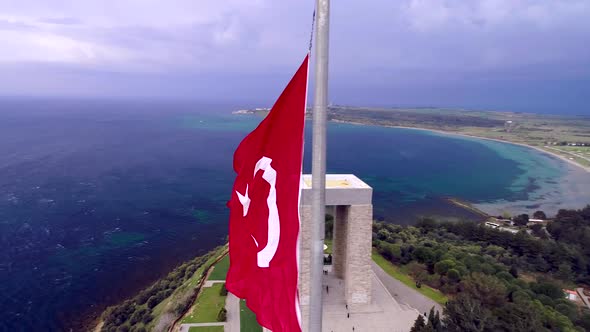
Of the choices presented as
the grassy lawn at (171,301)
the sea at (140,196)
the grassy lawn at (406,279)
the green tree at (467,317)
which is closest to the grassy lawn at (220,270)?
the grassy lawn at (171,301)

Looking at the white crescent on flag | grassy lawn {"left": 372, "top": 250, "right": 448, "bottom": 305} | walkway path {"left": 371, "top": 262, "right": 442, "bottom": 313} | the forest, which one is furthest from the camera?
grassy lawn {"left": 372, "top": 250, "right": 448, "bottom": 305}

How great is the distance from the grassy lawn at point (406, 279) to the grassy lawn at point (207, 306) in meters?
12.8

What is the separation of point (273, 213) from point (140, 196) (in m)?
58.8

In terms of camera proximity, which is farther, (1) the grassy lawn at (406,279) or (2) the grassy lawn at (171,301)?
(1) the grassy lawn at (406,279)

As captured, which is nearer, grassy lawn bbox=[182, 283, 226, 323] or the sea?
grassy lawn bbox=[182, 283, 226, 323]

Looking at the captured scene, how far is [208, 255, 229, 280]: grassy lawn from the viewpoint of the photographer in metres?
28.4

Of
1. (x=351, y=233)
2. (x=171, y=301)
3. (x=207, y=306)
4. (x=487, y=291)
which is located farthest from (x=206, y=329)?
(x=487, y=291)

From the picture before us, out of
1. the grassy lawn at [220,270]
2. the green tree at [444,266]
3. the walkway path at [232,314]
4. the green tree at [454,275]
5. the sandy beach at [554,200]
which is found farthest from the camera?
the sandy beach at [554,200]

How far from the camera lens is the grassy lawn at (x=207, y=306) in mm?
22797

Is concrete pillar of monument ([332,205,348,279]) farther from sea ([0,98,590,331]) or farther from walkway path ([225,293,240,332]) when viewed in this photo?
sea ([0,98,590,331])

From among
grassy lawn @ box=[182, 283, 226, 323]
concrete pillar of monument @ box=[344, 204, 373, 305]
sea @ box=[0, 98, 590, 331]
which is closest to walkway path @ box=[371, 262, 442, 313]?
concrete pillar of monument @ box=[344, 204, 373, 305]

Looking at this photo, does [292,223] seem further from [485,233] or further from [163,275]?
[485,233]

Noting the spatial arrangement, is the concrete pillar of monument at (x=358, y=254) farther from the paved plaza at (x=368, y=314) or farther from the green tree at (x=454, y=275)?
the green tree at (x=454, y=275)

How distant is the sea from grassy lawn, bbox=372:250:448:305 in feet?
68.4
